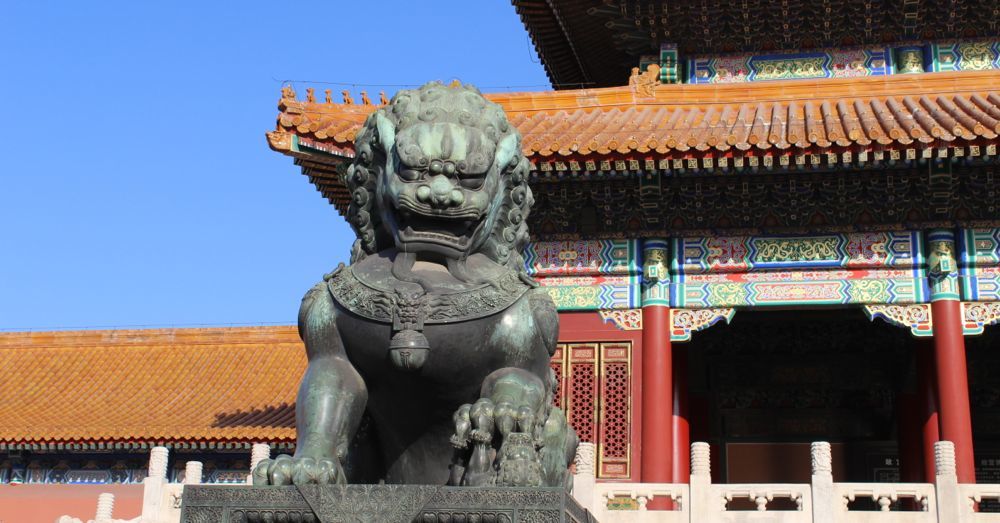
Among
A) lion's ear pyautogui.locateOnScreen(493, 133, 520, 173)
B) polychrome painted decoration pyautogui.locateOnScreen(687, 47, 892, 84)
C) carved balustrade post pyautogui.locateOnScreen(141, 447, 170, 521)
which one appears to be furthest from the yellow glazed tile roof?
lion's ear pyautogui.locateOnScreen(493, 133, 520, 173)

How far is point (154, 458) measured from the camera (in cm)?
1202

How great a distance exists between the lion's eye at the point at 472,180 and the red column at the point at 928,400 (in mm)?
8863

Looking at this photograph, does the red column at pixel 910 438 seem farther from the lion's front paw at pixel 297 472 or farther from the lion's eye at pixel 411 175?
the lion's front paw at pixel 297 472

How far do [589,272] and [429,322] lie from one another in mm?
8917

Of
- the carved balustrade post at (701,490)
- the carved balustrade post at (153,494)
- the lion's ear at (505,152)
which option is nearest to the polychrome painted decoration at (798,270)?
the carved balustrade post at (701,490)

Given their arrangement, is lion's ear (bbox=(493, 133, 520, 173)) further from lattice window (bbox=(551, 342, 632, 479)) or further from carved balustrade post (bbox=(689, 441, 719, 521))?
lattice window (bbox=(551, 342, 632, 479))

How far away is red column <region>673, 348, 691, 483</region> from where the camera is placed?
13586 mm

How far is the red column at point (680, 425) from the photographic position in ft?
44.6

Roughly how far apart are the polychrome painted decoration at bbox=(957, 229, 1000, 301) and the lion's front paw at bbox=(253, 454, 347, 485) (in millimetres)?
9820

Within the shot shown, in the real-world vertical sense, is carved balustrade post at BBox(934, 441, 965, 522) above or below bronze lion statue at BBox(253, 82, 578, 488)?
above

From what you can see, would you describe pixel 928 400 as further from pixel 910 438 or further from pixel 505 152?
pixel 505 152

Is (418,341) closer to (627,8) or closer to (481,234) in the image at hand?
(481,234)

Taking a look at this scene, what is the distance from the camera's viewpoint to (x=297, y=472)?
403 centimetres

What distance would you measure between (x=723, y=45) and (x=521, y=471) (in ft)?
42.1
